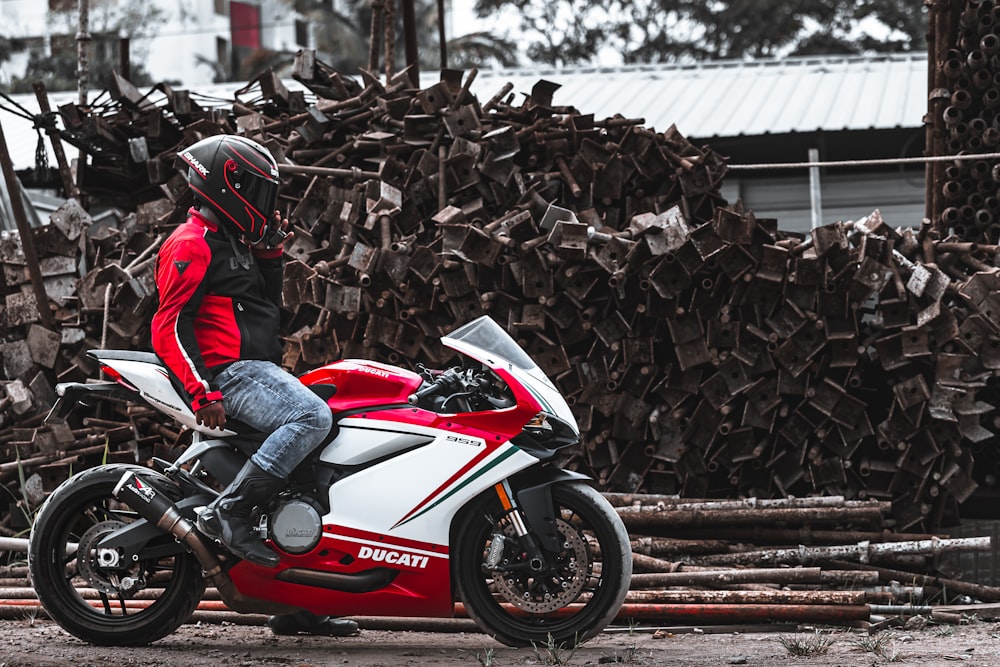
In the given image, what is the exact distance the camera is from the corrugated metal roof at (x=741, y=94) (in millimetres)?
16094

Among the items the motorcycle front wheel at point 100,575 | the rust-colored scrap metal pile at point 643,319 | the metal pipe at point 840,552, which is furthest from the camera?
the rust-colored scrap metal pile at point 643,319

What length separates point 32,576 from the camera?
5.30 metres

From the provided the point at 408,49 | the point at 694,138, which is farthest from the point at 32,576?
the point at 694,138

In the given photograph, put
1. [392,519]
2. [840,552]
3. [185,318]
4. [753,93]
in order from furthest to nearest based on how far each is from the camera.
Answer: [753,93], [840,552], [392,519], [185,318]

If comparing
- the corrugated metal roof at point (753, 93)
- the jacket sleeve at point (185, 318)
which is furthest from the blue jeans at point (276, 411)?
the corrugated metal roof at point (753, 93)

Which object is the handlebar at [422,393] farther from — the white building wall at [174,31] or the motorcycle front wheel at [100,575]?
the white building wall at [174,31]

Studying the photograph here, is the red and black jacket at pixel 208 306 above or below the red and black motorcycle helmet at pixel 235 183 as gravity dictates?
below

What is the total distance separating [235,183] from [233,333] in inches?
24.8

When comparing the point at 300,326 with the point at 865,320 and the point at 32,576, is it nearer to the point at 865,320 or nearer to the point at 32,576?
the point at 32,576

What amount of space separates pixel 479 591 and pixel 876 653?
1.65 m

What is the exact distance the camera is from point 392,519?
513 centimetres

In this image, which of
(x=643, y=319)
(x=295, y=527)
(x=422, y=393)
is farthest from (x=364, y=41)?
(x=295, y=527)

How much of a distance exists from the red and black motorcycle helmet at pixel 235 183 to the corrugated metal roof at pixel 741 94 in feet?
31.5

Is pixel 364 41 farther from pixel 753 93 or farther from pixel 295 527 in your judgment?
pixel 295 527
